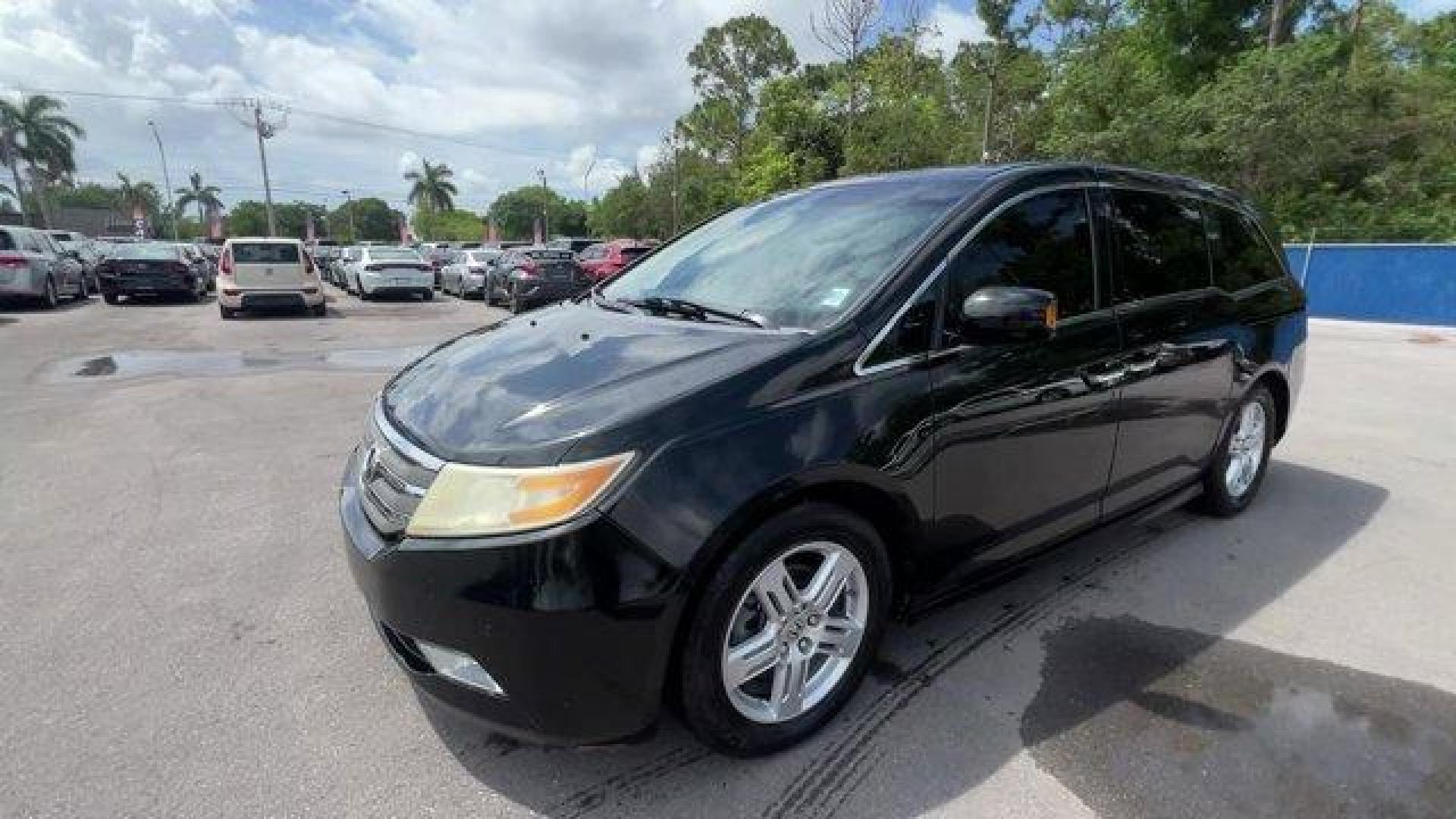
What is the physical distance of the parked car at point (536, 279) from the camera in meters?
17.2

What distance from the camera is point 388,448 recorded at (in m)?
2.54

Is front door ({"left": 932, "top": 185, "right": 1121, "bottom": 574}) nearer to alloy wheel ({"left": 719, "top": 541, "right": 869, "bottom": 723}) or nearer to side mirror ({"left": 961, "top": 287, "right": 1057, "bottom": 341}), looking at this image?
side mirror ({"left": 961, "top": 287, "right": 1057, "bottom": 341})

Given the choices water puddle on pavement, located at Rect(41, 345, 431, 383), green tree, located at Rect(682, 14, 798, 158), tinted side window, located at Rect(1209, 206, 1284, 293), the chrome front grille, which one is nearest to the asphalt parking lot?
the chrome front grille

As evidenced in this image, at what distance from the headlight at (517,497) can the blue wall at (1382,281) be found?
15806 mm

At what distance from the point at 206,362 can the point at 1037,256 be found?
32.1 feet

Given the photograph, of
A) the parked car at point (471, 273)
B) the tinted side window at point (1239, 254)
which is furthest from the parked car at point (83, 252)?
the tinted side window at point (1239, 254)

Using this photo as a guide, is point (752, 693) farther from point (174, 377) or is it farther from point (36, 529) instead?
point (174, 377)

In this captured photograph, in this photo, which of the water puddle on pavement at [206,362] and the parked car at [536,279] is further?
the parked car at [536,279]

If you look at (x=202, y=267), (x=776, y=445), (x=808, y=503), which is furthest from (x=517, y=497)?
(x=202, y=267)

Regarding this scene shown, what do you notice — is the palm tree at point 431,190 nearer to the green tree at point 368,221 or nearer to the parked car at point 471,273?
the green tree at point 368,221

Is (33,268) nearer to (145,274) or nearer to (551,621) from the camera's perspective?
(145,274)

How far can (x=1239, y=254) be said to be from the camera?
14.2 ft

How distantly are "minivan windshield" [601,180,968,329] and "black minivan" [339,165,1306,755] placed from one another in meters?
0.02

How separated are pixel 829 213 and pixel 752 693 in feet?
6.17
